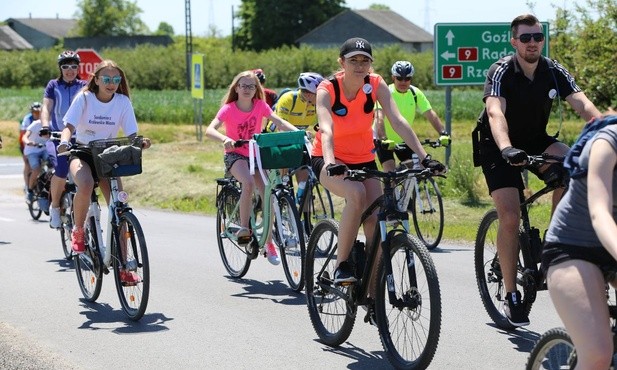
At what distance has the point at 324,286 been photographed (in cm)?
759

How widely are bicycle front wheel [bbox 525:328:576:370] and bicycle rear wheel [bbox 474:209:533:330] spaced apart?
297cm

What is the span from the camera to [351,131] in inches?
299

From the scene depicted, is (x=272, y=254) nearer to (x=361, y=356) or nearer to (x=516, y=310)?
(x=361, y=356)

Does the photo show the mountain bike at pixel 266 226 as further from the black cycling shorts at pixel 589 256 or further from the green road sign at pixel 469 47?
the green road sign at pixel 469 47

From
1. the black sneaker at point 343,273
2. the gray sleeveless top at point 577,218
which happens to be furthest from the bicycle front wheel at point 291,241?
the gray sleeveless top at point 577,218

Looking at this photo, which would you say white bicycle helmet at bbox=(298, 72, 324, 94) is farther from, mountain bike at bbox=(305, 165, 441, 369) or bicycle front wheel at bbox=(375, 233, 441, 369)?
bicycle front wheel at bbox=(375, 233, 441, 369)

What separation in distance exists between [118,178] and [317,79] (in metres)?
3.28

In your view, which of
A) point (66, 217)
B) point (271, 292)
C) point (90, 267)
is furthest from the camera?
point (66, 217)

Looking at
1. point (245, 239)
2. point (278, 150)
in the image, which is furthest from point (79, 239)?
point (278, 150)

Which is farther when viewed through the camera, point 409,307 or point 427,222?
point 427,222

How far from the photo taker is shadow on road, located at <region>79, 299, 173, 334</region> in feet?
27.5

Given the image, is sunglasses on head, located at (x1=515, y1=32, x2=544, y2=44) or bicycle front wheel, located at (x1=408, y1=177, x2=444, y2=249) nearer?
sunglasses on head, located at (x1=515, y1=32, x2=544, y2=44)

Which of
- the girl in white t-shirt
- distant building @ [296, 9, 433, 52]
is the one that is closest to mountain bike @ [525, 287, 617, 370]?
the girl in white t-shirt

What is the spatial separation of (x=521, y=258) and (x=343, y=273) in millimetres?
1173
